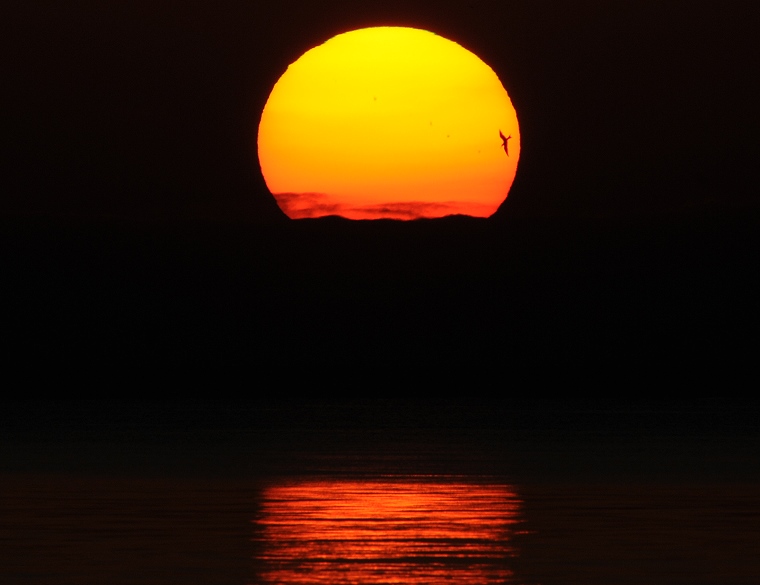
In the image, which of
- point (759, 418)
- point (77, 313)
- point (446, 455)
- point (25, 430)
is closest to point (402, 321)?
point (77, 313)

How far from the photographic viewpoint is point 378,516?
2888 cm

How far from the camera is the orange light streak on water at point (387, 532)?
23172 mm

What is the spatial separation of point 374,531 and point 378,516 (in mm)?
1876

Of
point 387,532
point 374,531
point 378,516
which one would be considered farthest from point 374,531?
point 378,516

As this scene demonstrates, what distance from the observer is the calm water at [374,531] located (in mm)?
23219

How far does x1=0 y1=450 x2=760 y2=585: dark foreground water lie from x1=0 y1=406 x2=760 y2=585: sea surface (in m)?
0.04

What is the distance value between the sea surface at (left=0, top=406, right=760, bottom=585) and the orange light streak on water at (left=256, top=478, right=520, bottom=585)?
1.4 inches

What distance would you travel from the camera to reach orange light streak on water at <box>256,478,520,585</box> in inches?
912

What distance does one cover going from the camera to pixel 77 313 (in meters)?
157

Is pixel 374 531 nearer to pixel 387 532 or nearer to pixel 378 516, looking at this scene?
pixel 387 532

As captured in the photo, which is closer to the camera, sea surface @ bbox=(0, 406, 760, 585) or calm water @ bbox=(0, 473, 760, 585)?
calm water @ bbox=(0, 473, 760, 585)

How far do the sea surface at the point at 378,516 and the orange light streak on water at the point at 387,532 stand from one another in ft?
0.12

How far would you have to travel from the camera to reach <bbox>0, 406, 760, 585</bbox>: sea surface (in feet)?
76.8

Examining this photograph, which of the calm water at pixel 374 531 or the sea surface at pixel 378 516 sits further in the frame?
the sea surface at pixel 378 516
